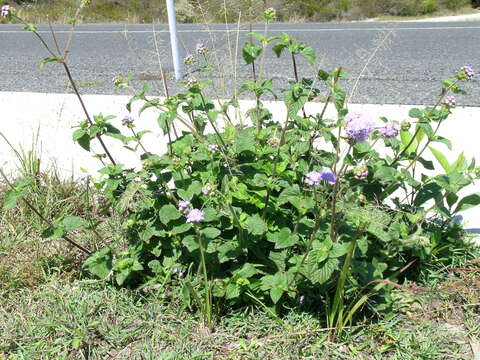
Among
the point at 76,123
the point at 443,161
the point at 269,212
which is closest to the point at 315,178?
the point at 269,212

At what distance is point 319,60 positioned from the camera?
6.18 m

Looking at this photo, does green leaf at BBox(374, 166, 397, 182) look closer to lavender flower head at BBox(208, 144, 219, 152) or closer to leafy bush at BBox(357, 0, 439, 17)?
lavender flower head at BBox(208, 144, 219, 152)

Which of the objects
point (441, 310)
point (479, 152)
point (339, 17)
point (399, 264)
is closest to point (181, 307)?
point (399, 264)

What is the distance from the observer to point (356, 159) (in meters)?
1.72

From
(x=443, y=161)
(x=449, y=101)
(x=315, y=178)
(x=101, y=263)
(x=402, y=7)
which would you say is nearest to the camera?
(x=315, y=178)

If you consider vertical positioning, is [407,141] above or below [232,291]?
above

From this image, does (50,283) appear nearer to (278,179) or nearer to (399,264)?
(278,179)

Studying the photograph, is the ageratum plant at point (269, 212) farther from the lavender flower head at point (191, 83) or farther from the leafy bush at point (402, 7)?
the leafy bush at point (402, 7)

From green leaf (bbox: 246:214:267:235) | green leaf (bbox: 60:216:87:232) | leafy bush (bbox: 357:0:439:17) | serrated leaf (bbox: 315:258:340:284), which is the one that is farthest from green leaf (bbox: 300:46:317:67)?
leafy bush (bbox: 357:0:439:17)

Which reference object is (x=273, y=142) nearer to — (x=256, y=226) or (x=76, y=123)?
(x=256, y=226)

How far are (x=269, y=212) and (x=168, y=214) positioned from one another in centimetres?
37

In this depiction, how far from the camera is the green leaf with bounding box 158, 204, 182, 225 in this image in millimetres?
1687

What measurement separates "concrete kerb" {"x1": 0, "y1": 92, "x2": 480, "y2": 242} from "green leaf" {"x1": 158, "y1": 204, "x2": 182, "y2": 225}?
1.13 metres

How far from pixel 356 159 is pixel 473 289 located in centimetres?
72
